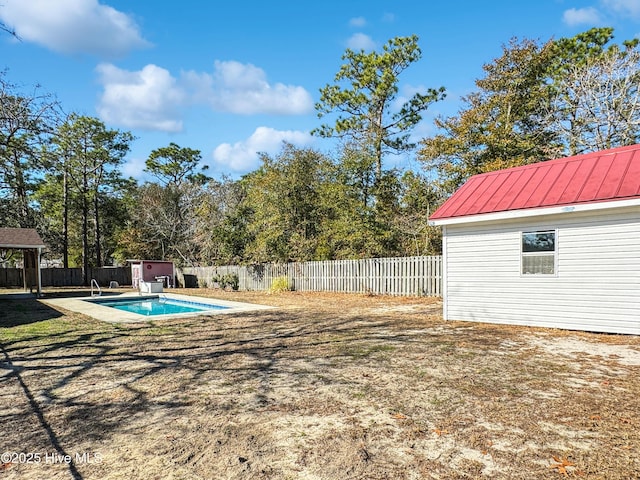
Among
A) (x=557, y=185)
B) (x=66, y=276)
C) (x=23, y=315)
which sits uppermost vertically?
(x=557, y=185)

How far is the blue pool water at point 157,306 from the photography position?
14.2 m

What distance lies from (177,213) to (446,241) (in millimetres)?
23552

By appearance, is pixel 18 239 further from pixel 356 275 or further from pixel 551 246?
pixel 551 246

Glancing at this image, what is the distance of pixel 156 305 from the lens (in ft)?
53.9

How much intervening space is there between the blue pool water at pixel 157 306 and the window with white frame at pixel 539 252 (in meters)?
9.36

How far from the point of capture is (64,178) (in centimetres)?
2728

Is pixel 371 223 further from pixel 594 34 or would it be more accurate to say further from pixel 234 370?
pixel 594 34

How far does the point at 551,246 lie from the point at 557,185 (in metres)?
1.24

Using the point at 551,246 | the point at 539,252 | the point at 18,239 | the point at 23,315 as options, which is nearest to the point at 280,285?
the point at 23,315

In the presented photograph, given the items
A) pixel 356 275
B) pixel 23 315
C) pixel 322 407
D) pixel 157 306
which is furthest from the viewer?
pixel 356 275

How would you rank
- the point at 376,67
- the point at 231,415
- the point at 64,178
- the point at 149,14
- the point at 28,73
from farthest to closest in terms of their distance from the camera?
the point at 64,178, the point at 376,67, the point at 149,14, the point at 28,73, the point at 231,415

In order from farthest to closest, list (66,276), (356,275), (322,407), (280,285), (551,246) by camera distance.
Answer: (66,276) → (280,285) → (356,275) → (551,246) → (322,407)

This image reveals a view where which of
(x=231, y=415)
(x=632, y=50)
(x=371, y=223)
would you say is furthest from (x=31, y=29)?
(x=632, y=50)

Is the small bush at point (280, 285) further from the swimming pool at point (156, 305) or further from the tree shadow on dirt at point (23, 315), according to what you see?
the tree shadow on dirt at point (23, 315)
